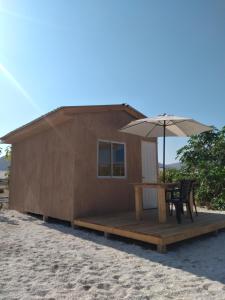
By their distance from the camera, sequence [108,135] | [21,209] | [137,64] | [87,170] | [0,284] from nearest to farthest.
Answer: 1. [0,284]
2. [87,170]
3. [108,135]
4. [21,209]
5. [137,64]

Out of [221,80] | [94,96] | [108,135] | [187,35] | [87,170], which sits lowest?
[87,170]

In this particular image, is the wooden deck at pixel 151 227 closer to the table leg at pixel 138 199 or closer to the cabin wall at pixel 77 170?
the table leg at pixel 138 199

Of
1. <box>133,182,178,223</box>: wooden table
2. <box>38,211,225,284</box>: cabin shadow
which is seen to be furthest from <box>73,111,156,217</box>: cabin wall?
<box>133,182,178,223</box>: wooden table

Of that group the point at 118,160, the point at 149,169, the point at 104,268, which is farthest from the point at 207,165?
the point at 104,268

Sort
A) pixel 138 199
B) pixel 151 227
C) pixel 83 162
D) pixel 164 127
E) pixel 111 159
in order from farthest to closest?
pixel 111 159, pixel 83 162, pixel 164 127, pixel 138 199, pixel 151 227

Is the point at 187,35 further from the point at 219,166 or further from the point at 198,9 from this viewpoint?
the point at 219,166

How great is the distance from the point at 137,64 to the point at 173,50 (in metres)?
1.35

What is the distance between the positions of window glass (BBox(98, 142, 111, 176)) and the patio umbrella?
2.85ft

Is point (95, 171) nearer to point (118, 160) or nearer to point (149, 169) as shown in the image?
point (118, 160)

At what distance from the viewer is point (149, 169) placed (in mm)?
9039

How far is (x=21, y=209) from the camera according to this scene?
32.0ft

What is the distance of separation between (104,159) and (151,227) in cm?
258

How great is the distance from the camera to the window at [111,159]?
7646 millimetres

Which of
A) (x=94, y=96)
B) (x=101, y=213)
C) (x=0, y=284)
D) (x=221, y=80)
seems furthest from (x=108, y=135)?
(x=221, y=80)
